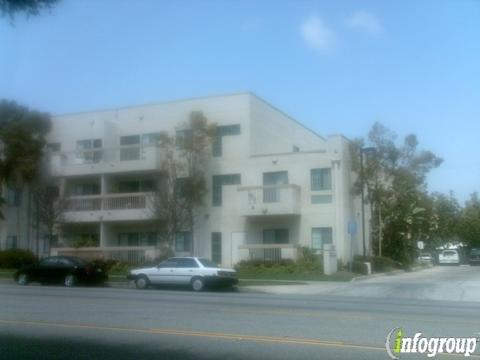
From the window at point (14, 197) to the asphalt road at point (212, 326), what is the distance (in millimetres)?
22421

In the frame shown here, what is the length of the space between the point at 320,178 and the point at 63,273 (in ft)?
47.1

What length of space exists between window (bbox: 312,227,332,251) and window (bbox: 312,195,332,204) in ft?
4.73

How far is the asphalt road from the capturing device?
10.3 meters

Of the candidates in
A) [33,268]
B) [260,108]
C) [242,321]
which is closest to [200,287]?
[33,268]

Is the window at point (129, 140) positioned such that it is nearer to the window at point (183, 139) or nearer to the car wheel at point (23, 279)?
the window at point (183, 139)

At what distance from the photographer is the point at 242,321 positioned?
14.0 metres

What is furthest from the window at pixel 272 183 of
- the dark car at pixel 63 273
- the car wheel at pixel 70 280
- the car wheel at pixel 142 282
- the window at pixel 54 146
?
the window at pixel 54 146

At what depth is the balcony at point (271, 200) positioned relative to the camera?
3319cm

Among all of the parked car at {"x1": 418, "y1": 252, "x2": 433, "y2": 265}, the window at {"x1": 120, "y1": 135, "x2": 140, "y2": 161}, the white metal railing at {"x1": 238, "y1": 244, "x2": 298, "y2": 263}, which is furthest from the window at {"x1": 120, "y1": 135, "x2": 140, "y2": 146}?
the parked car at {"x1": 418, "y1": 252, "x2": 433, "y2": 265}

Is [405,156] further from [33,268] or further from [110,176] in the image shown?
[33,268]

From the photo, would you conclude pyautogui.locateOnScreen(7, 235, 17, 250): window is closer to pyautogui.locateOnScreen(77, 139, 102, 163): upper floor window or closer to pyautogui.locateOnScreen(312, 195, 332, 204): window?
pyautogui.locateOnScreen(77, 139, 102, 163): upper floor window

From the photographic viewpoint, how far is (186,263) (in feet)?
84.0

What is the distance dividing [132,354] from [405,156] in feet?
102

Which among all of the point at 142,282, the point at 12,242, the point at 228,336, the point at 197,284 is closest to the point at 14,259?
the point at 12,242
